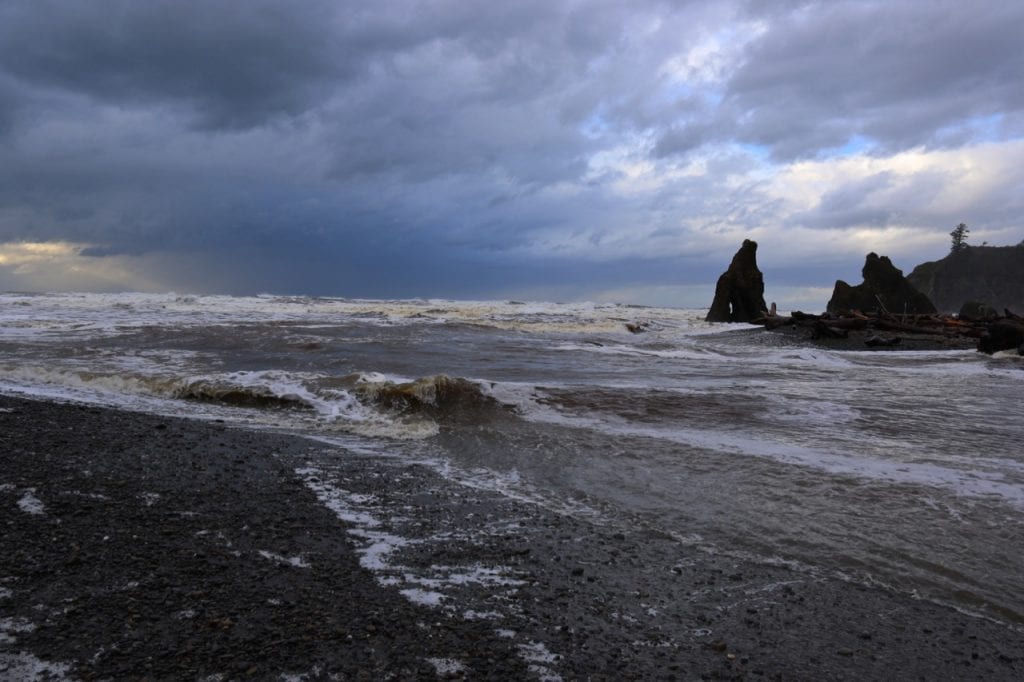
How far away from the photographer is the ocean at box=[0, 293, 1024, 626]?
4230 mm

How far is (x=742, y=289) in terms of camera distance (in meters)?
33.8

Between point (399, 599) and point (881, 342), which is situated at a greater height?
point (881, 342)

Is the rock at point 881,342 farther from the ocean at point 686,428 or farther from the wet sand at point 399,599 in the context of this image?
the wet sand at point 399,599

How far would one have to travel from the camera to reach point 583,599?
3266 mm

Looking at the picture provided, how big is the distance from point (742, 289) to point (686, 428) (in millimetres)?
28211

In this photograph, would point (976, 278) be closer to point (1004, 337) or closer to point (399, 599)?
point (1004, 337)

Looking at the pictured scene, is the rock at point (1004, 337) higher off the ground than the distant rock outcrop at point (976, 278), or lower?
lower

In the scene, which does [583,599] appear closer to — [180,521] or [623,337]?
[180,521]

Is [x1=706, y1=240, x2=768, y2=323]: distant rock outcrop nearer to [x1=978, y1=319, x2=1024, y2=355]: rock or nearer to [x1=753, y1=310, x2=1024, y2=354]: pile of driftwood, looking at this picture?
[x1=753, y1=310, x2=1024, y2=354]: pile of driftwood

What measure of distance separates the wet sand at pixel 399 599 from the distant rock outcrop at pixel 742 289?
3148cm

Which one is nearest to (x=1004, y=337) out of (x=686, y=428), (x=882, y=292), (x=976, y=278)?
(x=686, y=428)

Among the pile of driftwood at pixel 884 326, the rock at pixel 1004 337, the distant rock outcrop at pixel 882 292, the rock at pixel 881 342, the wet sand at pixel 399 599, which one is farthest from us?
the distant rock outcrop at pixel 882 292

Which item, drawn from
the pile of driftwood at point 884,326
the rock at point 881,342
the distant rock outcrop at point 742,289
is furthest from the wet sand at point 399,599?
the distant rock outcrop at point 742,289

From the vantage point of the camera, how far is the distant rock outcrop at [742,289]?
33.5 m
